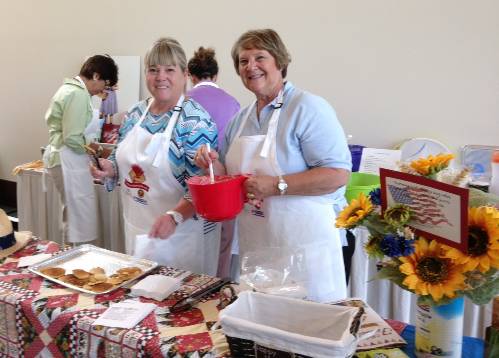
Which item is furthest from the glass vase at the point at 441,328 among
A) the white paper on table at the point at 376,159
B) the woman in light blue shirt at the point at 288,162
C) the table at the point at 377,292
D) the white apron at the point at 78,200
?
the white apron at the point at 78,200

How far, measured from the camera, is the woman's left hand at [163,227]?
1473 millimetres

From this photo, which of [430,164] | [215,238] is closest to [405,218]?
[430,164]

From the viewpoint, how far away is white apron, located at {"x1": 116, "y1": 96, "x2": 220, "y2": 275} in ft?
5.25

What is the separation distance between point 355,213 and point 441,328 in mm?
258

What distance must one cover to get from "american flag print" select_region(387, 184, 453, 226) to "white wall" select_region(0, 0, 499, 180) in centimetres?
195

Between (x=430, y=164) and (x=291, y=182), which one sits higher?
(x=430, y=164)

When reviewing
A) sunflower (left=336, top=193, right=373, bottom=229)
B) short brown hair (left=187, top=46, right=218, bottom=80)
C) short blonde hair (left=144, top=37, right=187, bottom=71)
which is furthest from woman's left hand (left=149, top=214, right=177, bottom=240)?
short brown hair (left=187, top=46, right=218, bottom=80)

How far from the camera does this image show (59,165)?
2.96 metres

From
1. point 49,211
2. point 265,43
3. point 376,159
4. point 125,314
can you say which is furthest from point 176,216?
point 49,211

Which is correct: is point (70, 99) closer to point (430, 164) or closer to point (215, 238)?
point (215, 238)

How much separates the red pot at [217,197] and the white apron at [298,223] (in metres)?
0.19

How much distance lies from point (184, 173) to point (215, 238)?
33 centimetres

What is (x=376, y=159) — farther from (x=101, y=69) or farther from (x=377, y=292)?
(x=101, y=69)

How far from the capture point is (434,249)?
79cm
